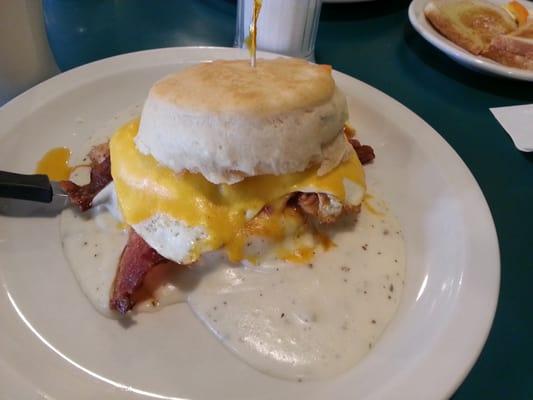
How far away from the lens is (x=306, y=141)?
39.8 inches

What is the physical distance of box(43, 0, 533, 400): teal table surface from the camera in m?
1.23

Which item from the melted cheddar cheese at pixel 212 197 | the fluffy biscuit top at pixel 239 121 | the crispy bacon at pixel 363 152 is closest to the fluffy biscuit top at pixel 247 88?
the fluffy biscuit top at pixel 239 121

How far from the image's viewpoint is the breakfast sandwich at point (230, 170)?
37.8 inches

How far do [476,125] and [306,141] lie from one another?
89 centimetres

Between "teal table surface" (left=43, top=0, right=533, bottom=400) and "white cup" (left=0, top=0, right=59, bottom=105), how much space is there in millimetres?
251

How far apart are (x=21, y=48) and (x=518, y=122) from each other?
1.53 metres

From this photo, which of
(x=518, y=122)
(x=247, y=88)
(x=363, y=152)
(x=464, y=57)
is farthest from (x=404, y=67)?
(x=247, y=88)

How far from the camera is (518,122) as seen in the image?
1.59 metres

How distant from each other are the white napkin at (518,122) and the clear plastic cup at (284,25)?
0.69 metres

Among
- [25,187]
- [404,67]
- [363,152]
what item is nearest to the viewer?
[25,187]

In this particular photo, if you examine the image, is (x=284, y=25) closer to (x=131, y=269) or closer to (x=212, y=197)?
(x=212, y=197)

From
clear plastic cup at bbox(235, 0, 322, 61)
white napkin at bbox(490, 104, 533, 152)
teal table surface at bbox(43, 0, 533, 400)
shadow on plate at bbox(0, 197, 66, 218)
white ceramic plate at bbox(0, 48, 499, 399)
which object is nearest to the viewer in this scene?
white ceramic plate at bbox(0, 48, 499, 399)

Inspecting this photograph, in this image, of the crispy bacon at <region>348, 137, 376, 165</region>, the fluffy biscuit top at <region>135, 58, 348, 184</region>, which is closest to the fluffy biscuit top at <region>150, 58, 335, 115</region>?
the fluffy biscuit top at <region>135, 58, 348, 184</region>

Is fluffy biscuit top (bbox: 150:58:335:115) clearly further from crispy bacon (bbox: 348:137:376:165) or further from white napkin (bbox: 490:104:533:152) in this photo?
white napkin (bbox: 490:104:533:152)
